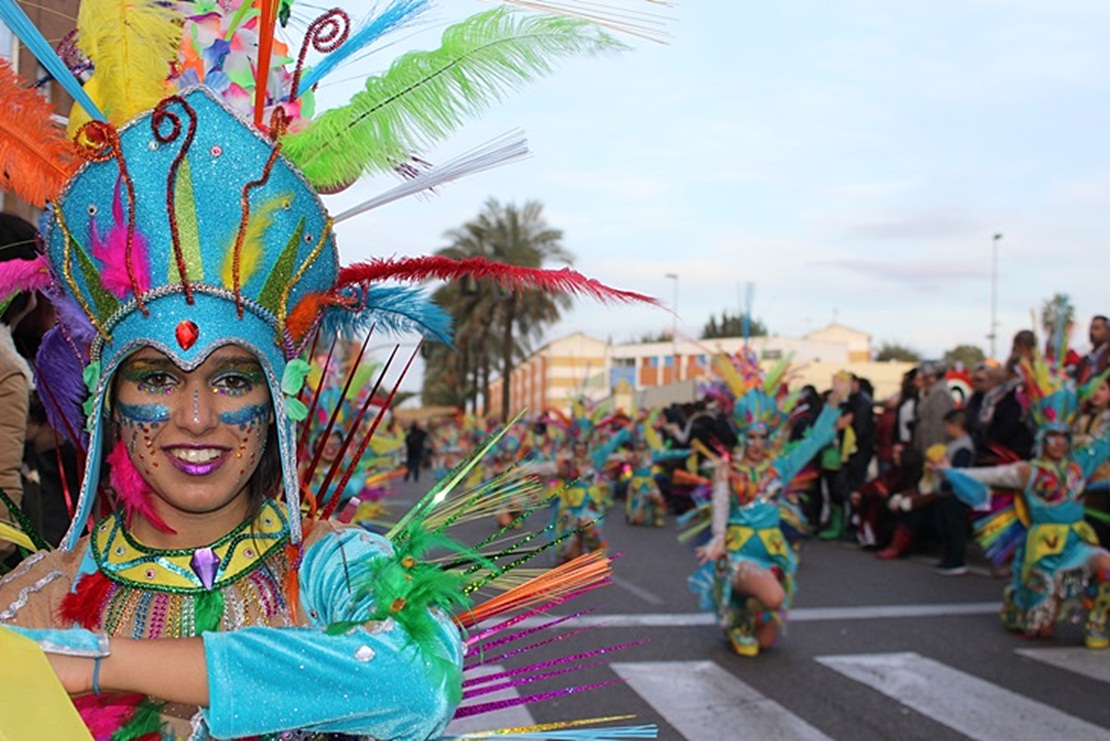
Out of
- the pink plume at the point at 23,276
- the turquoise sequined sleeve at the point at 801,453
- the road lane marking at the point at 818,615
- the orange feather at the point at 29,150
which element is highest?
the orange feather at the point at 29,150

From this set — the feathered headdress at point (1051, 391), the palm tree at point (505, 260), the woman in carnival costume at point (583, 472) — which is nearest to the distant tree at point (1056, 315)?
the feathered headdress at point (1051, 391)

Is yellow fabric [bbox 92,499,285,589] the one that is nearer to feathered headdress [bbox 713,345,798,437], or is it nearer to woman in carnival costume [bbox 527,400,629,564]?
feathered headdress [bbox 713,345,798,437]

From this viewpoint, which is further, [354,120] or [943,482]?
[943,482]

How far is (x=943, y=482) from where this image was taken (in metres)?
10.0

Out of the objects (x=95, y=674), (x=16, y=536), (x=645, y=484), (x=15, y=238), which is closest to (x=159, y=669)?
(x=95, y=674)

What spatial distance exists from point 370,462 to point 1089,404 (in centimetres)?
525

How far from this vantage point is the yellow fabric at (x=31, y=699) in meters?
1.19

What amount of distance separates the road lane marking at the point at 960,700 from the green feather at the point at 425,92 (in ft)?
14.0

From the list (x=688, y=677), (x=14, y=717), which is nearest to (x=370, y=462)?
(x=688, y=677)

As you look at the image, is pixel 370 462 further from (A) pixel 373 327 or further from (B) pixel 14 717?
(B) pixel 14 717

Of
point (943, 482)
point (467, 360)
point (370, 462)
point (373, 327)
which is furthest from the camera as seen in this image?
point (467, 360)

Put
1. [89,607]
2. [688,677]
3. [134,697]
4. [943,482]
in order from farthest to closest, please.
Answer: [943,482] < [688,677] < [89,607] < [134,697]

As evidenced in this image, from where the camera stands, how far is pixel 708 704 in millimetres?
5555

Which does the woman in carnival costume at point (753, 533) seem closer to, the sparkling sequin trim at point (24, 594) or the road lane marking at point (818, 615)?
the road lane marking at point (818, 615)
